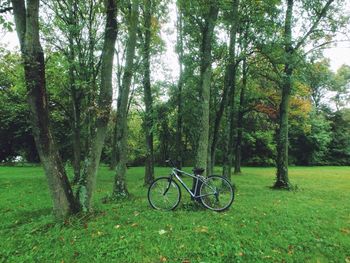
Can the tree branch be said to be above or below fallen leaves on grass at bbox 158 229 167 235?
above

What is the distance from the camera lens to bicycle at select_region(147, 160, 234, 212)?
241 inches

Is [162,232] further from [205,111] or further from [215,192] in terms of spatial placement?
[205,111]

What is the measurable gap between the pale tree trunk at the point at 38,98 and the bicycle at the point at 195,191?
80.7 inches

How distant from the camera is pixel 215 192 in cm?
607

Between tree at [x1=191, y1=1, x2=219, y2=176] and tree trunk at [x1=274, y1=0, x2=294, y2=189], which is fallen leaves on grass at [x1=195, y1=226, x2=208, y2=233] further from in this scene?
tree trunk at [x1=274, y1=0, x2=294, y2=189]

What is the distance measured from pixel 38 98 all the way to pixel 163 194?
3.36m

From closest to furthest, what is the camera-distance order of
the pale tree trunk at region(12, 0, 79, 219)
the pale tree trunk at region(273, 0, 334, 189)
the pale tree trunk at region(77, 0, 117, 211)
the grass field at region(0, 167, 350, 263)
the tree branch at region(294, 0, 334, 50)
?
the grass field at region(0, 167, 350, 263), the pale tree trunk at region(12, 0, 79, 219), the pale tree trunk at region(77, 0, 117, 211), the pale tree trunk at region(273, 0, 334, 189), the tree branch at region(294, 0, 334, 50)

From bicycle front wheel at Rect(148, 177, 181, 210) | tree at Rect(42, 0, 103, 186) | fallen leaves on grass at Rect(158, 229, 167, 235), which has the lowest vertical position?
fallen leaves on grass at Rect(158, 229, 167, 235)

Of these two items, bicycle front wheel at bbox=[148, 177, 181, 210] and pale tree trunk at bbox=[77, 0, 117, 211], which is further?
bicycle front wheel at bbox=[148, 177, 181, 210]

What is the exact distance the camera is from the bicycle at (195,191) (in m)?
6.11

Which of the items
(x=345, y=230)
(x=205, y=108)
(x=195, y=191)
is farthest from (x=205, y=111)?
(x=345, y=230)

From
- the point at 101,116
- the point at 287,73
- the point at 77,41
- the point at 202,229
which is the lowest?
the point at 202,229

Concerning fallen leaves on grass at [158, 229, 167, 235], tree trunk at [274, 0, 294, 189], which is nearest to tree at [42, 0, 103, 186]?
fallen leaves on grass at [158, 229, 167, 235]

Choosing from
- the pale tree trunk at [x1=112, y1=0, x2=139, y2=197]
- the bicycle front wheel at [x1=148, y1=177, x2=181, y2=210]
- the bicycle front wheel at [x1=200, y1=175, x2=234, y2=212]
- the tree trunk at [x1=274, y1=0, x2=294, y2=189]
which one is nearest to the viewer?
the bicycle front wheel at [x1=200, y1=175, x2=234, y2=212]
